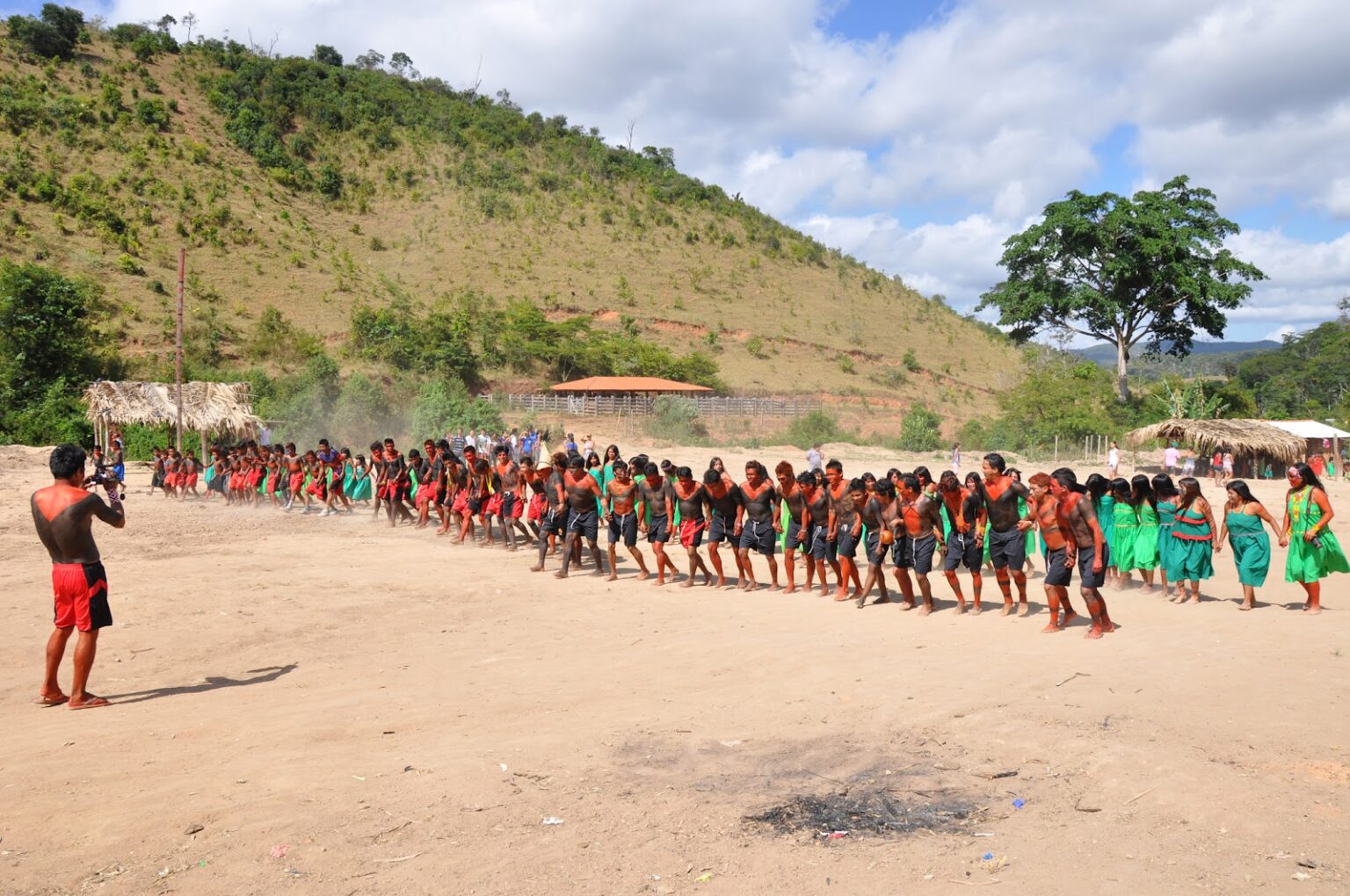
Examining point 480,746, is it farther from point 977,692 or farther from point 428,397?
point 428,397

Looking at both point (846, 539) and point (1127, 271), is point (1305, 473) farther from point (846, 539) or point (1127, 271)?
point (1127, 271)

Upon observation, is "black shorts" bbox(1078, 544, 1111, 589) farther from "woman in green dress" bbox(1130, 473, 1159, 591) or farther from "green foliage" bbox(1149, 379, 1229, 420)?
"green foliage" bbox(1149, 379, 1229, 420)

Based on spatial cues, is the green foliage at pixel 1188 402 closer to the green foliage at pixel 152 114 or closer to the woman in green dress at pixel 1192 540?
the woman in green dress at pixel 1192 540

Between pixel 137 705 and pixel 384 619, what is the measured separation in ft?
10.4

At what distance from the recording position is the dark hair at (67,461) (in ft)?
21.6

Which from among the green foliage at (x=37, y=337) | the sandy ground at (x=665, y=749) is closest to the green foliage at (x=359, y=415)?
the green foliage at (x=37, y=337)

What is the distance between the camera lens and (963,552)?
10.1m

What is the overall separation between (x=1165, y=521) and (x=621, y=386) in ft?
107

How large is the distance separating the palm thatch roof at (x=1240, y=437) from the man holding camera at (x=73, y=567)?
29.1 m

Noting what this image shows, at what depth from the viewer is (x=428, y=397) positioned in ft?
113

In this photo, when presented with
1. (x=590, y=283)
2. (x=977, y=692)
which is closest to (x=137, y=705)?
(x=977, y=692)

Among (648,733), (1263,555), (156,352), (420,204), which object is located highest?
(420,204)

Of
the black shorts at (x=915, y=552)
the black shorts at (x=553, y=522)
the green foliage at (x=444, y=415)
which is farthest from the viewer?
the green foliage at (x=444, y=415)

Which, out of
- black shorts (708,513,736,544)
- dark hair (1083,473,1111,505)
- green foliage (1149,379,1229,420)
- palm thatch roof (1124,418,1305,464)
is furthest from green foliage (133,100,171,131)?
dark hair (1083,473,1111,505)
